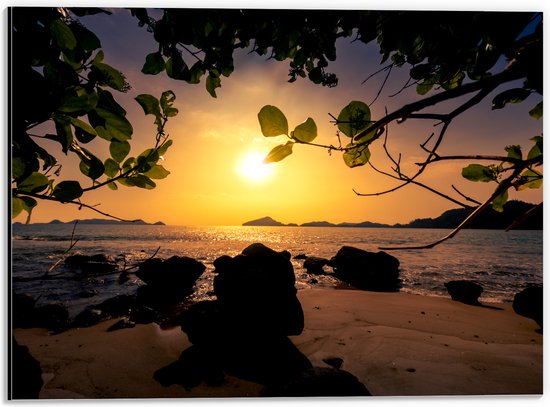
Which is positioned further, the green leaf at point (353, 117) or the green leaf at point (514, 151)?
the green leaf at point (514, 151)

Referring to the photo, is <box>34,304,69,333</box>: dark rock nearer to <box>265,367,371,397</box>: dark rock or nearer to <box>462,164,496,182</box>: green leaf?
<box>265,367,371,397</box>: dark rock

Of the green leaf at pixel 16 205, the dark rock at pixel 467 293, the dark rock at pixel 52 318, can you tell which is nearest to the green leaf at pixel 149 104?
the green leaf at pixel 16 205

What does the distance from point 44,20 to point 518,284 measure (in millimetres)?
17127

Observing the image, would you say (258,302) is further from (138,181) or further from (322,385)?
(138,181)

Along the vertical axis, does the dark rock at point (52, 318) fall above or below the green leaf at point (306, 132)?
below

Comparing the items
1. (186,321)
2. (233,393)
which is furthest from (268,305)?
(233,393)

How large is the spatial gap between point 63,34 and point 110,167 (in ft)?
1.47

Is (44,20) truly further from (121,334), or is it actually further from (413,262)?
(413,262)

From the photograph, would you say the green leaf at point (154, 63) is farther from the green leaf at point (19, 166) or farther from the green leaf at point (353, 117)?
the green leaf at point (353, 117)

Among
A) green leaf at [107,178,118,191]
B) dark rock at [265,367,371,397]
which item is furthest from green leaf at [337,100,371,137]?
dark rock at [265,367,371,397]

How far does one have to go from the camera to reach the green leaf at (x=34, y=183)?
3.54ft

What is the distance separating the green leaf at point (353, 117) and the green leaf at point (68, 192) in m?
0.92

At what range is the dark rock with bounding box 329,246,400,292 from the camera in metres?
13.6

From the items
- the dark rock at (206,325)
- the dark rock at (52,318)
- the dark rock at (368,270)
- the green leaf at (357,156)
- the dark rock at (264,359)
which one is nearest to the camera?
the green leaf at (357,156)
